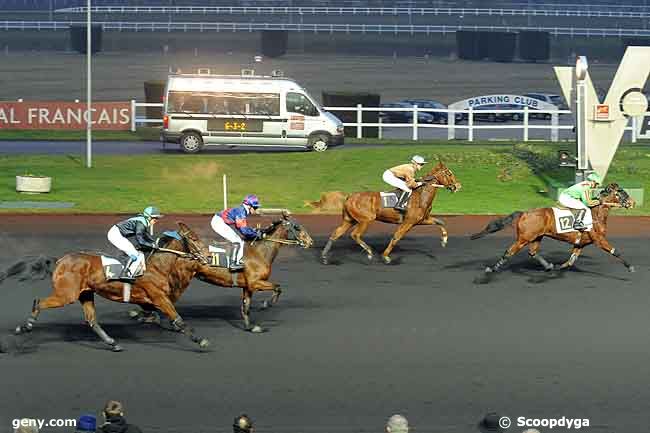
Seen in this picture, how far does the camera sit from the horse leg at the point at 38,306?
58.2 ft

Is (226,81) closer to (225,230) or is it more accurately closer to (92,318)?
(225,230)

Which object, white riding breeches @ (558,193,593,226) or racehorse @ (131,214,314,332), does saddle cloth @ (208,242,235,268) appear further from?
white riding breeches @ (558,193,593,226)

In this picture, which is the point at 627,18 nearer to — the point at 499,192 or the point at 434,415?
the point at 499,192

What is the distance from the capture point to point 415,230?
2873 cm

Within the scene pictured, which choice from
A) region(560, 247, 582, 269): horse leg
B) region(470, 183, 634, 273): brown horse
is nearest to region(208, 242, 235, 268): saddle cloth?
region(470, 183, 634, 273): brown horse

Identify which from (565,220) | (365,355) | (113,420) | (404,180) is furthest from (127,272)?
(565,220)

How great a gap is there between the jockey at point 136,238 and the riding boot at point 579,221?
8.37m

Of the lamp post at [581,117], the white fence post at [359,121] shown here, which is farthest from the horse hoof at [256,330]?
the white fence post at [359,121]

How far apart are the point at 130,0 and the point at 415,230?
80.0m

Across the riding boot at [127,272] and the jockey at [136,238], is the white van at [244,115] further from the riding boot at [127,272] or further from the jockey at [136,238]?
the riding boot at [127,272]

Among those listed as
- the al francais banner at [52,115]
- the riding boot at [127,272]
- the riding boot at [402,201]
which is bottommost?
the riding boot at [127,272]

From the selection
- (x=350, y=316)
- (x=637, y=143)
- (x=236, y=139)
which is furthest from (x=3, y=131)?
(x=350, y=316)

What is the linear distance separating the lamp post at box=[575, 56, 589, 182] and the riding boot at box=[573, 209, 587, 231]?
25.3ft

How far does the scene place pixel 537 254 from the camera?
2377 cm
